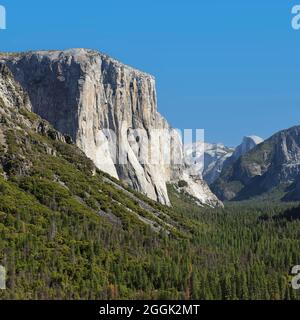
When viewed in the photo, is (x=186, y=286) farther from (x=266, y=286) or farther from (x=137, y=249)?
(x=137, y=249)

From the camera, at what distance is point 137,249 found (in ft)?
619

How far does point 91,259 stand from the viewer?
166875mm

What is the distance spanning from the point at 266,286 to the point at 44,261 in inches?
1873

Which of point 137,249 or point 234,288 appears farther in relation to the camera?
point 137,249

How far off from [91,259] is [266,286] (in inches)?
1525

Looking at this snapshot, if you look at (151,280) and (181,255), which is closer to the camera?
(151,280)
